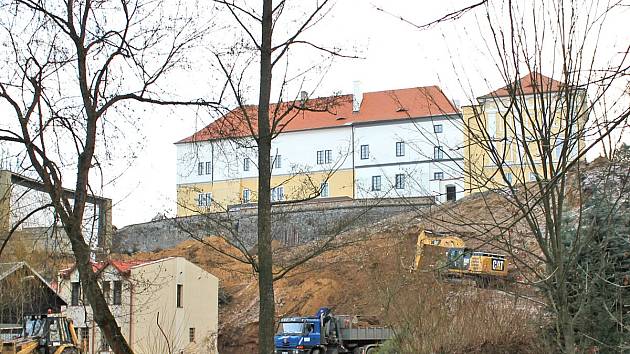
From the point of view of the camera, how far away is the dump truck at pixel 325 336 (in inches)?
1401

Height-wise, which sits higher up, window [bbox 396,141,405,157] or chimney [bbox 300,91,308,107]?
window [bbox 396,141,405,157]

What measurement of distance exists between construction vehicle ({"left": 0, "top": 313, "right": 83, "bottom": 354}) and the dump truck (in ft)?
35.2

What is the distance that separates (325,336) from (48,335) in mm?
13391

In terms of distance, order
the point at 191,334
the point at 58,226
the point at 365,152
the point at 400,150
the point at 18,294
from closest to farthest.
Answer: the point at 58,226 → the point at 18,294 → the point at 191,334 → the point at 400,150 → the point at 365,152

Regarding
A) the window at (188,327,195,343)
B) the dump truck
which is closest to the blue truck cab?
the dump truck

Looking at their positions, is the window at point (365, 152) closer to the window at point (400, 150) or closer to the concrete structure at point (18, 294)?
the window at point (400, 150)

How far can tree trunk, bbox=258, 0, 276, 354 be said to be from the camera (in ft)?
33.4

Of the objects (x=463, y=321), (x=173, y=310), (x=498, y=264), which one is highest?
(x=463, y=321)

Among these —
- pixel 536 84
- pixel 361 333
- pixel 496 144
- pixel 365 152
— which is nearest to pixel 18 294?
pixel 361 333

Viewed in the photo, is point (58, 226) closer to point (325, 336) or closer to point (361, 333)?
point (325, 336)

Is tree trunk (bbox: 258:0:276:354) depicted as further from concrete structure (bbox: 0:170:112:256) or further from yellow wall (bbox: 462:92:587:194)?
concrete structure (bbox: 0:170:112:256)

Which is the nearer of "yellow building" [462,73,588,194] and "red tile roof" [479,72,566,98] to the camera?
"yellow building" [462,73,588,194]

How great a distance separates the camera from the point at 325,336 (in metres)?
36.1

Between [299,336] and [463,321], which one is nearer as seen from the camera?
[463,321]
